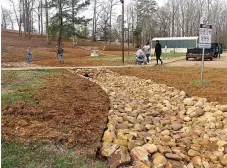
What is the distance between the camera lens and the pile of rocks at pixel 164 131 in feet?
16.0

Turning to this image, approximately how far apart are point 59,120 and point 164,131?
2.28 m

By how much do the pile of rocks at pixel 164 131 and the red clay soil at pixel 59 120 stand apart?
29 centimetres

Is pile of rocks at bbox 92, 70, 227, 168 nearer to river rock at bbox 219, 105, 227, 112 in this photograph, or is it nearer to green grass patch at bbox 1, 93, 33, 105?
river rock at bbox 219, 105, 227, 112

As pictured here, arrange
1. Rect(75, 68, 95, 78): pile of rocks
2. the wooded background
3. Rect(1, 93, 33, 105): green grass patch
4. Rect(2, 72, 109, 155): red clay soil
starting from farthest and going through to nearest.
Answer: the wooded background < Rect(75, 68, 95, 78): pile of rocks < Rect(1, 93, 33, 105): green grass patch < Rect(2, 72, 109, 155): red clay soil

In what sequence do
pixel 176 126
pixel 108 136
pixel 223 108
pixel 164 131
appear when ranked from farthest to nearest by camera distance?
pixel 223 108
pixel 176 126
pixel 164 131
pixel 108 136

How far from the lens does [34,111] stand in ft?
19.4

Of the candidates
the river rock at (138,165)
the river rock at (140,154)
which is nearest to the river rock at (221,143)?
the river rock at (140,154)

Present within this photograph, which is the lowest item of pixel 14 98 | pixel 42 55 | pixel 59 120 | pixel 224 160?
pixel 224 160

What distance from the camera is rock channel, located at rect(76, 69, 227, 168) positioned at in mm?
4859

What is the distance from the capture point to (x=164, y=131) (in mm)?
6340

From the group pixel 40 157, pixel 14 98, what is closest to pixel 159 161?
pixel 40 157

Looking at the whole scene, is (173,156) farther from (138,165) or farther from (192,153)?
(138,165)

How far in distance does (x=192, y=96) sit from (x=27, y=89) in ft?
16.1

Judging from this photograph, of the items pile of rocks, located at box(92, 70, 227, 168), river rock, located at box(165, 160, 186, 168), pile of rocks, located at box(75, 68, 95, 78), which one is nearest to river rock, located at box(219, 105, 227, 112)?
pile of rocks, located at box(92, 70, 227, 168)
